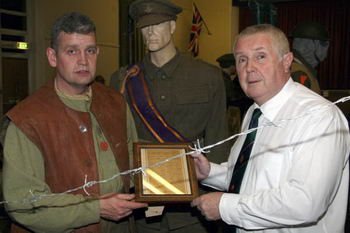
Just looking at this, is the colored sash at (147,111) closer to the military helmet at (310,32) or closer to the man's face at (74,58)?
the man's face at (74,58)

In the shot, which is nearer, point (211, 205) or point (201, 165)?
point (211, 205)

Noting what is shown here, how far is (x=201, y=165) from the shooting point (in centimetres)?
189

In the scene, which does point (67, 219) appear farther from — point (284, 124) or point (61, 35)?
point (284, 124)

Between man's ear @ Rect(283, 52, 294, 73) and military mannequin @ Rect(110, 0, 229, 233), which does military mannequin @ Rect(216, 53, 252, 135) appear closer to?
military mannequin @ Rect(110, 0, 229, 233)

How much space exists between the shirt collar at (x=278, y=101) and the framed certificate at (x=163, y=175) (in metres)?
0.38

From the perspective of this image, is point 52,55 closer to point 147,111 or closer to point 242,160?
point 147,111

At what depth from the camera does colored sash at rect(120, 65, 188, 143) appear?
215 centimetres

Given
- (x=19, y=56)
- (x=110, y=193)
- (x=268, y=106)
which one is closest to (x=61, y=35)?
(x=110, y=193)

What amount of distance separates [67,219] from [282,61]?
97cm

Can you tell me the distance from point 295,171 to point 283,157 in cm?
9

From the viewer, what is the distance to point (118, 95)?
1.91 m

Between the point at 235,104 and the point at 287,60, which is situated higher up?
the point at 287,60

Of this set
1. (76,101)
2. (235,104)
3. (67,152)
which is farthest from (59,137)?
(235,104)

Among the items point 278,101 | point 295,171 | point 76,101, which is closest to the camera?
point 295,171
